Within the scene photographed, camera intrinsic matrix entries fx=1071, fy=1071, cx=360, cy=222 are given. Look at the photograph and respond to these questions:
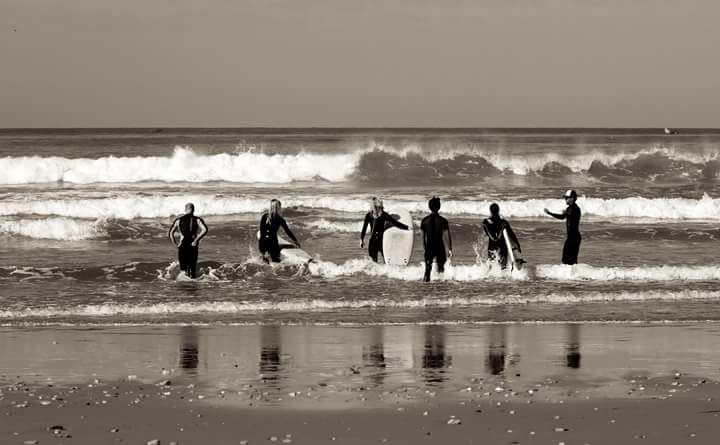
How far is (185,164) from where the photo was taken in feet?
162

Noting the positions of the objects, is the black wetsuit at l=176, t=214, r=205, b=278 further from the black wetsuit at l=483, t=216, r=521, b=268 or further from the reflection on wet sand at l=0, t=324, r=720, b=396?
the reflection on wet sand at l=0, t=324, r=720, b=396

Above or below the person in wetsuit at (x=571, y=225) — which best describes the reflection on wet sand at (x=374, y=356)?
below

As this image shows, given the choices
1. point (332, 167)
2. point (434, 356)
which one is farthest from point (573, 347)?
point (332, 167)

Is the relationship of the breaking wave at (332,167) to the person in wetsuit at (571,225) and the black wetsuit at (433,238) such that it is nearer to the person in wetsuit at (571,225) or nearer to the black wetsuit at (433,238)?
the person in wetsuit at (571,225)

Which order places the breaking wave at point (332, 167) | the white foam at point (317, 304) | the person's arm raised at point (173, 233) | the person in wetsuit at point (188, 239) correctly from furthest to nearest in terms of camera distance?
the breaking wave at point (332, 167), the person in wetsuit at point (188, 239), the person's arm raised at point (173, 233), the white foam at point (317, 304)

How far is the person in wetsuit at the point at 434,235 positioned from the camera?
18.8 metres

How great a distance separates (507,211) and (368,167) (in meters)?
18.6

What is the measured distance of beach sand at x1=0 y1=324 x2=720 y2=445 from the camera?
861 cm

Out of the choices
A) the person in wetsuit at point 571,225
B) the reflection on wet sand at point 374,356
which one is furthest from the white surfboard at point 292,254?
the reflection on wet sand at point 374,356

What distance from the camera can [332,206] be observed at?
111 ft

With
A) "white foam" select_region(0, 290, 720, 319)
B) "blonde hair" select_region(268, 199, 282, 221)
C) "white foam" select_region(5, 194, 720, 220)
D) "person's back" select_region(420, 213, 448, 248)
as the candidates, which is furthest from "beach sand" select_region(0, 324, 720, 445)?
"white foam" select_region(5, 194, 720, 220)

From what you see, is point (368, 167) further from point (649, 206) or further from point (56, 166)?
point (649, 206)

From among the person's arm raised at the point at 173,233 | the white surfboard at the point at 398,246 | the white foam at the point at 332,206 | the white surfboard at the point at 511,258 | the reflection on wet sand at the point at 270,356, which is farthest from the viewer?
the white foam at the point at 332,206

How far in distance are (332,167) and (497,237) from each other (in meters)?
31.8
